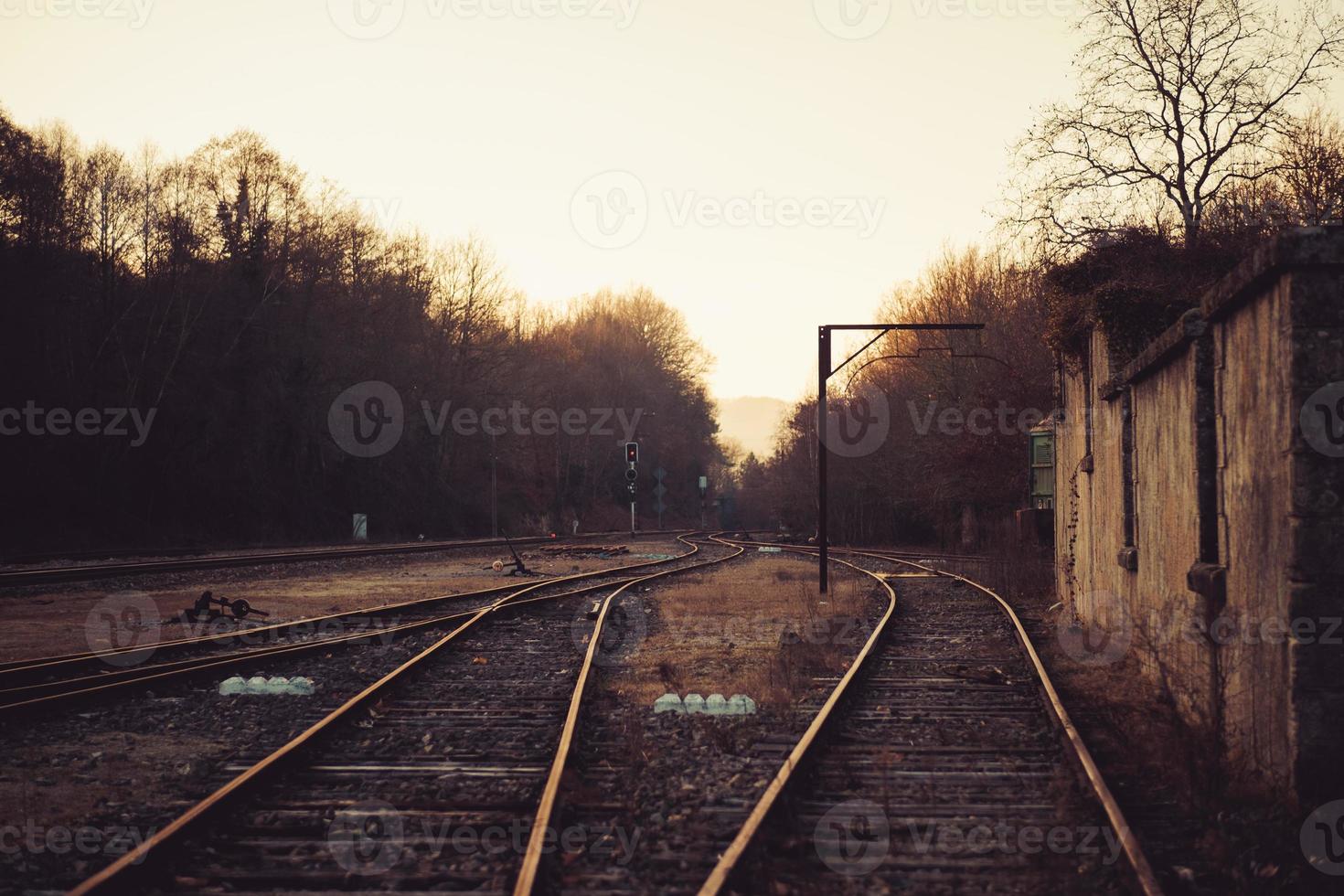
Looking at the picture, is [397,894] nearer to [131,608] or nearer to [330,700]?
[330,700]

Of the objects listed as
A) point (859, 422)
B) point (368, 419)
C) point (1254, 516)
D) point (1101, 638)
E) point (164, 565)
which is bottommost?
point (1101, 638)

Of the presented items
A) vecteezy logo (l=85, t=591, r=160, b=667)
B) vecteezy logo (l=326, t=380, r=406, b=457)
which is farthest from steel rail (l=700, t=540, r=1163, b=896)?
vecteezy logo (l=326, t=380, r=406, b=457)

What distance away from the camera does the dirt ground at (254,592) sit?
13.1 m

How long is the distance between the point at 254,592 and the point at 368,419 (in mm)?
28580

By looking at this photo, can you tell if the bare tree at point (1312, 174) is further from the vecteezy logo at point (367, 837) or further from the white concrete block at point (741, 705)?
the vecteezy logo at point (367, 837)

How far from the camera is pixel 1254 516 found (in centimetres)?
627

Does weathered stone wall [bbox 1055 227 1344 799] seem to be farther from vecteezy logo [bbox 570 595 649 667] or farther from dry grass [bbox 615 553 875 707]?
vecteezy logo [bbox 570 595 649 667]

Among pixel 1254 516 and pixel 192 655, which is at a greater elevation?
pixel 1254 516

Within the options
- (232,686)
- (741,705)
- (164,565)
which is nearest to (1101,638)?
(741,705)

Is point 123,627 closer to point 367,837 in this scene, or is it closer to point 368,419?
point 367,837

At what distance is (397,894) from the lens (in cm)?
468

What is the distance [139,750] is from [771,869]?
16.2 feet

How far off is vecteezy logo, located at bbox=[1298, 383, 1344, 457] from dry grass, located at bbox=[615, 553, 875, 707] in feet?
15.1

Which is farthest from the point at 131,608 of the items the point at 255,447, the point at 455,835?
the point at 255,447
